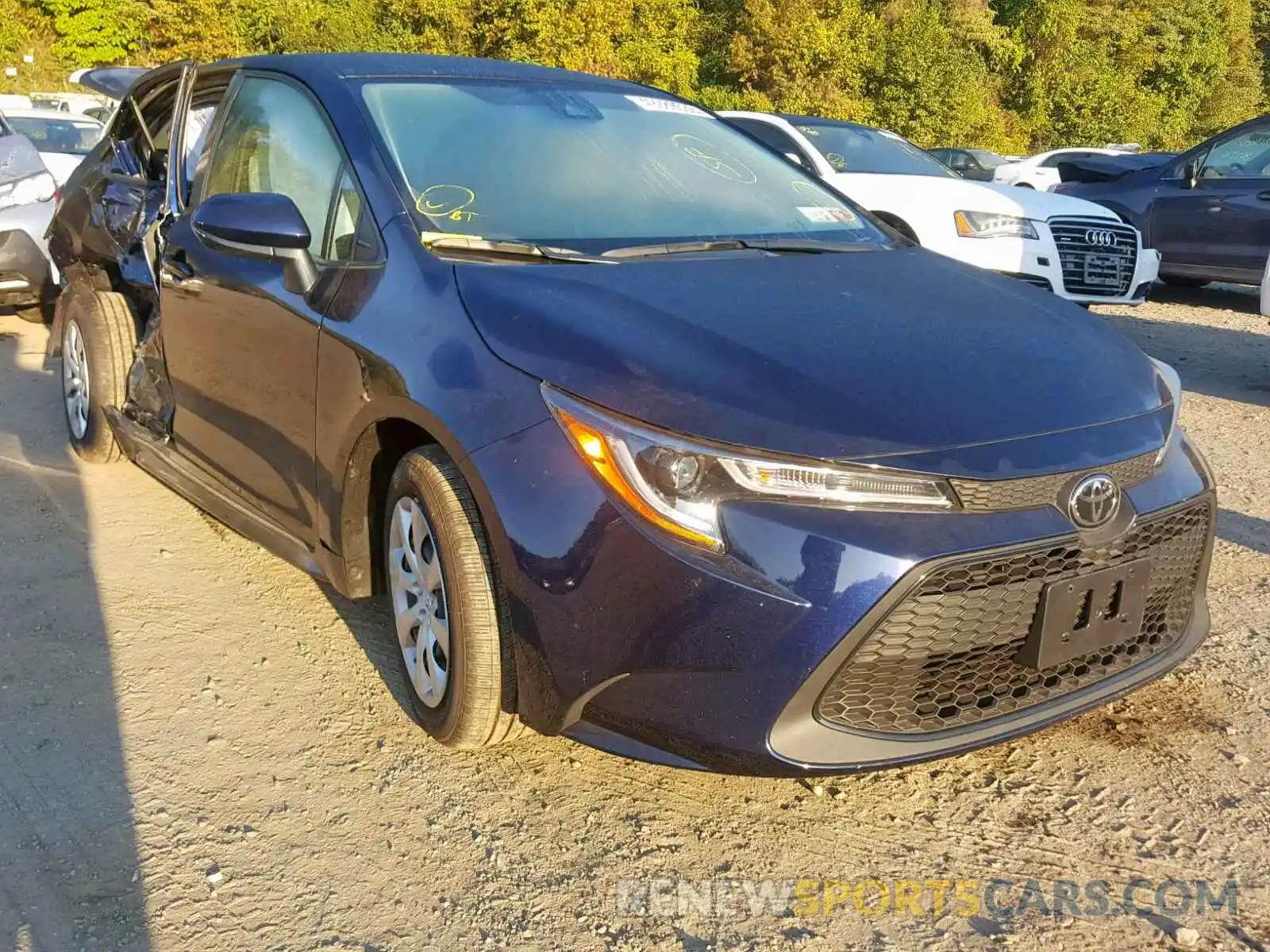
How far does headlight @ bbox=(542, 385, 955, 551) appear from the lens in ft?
6.74

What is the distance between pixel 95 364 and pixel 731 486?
3.27 m

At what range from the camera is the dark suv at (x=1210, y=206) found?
27.2 feet

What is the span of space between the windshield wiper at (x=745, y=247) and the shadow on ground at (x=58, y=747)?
174 cm

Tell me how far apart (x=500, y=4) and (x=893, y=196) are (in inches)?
1092

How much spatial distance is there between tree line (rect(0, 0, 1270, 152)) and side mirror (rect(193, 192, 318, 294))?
2915 centimetres

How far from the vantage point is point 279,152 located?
131 inches

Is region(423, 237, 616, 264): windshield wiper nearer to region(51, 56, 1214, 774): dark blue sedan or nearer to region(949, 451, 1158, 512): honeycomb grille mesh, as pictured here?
region(51, 56, 1214, 774): dark blue sedan

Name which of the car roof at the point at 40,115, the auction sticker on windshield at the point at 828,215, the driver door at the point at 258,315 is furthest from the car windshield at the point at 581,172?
the car roof at the point at 40,115

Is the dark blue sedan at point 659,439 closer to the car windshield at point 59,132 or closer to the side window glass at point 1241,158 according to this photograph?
the side window glass at point 1241,158

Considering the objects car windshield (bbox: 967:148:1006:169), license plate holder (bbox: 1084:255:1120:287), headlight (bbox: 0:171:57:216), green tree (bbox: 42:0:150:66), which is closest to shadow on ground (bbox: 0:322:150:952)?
headlight (bbox: 0:171:57:216)

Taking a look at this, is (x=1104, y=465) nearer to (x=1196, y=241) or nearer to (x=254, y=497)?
(x=254, y=497)

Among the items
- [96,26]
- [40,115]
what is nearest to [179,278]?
[40,115]

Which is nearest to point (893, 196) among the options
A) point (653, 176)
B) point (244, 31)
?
point (653, 176)

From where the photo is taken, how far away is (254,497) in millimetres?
3314
